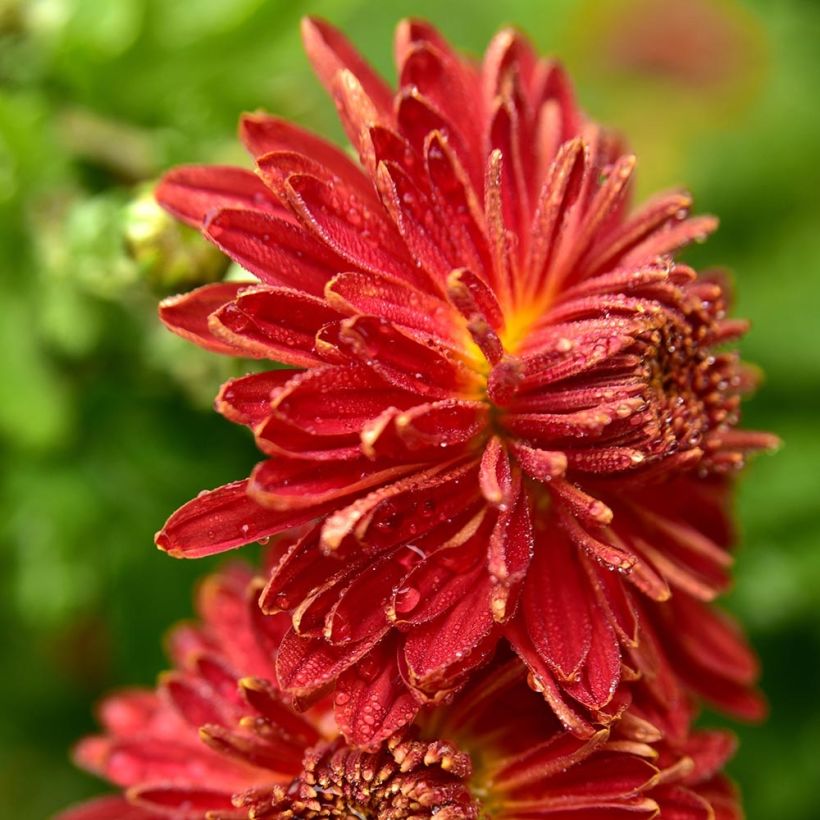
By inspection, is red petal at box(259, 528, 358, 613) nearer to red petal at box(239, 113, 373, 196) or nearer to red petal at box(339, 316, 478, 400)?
red petal at box(339, 316, 478, 400)

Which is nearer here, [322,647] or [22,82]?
[322,647]

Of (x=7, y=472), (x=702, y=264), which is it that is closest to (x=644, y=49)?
(x=702, y=264)

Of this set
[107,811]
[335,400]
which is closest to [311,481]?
[335,400]

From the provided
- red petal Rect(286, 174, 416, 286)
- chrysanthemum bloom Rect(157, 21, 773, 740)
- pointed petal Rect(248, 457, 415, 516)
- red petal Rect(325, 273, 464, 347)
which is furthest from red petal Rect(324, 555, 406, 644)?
red petal Rect(286, 174, 416, 286)

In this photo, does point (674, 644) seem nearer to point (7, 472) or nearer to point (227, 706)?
point (227, 706)

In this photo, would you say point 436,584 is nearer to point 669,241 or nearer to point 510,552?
point 510,552

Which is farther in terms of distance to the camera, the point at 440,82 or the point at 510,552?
the point at 440,82

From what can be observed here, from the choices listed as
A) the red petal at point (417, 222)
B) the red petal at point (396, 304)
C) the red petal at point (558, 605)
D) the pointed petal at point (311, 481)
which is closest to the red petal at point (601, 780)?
the red petal at point (558, 605)
